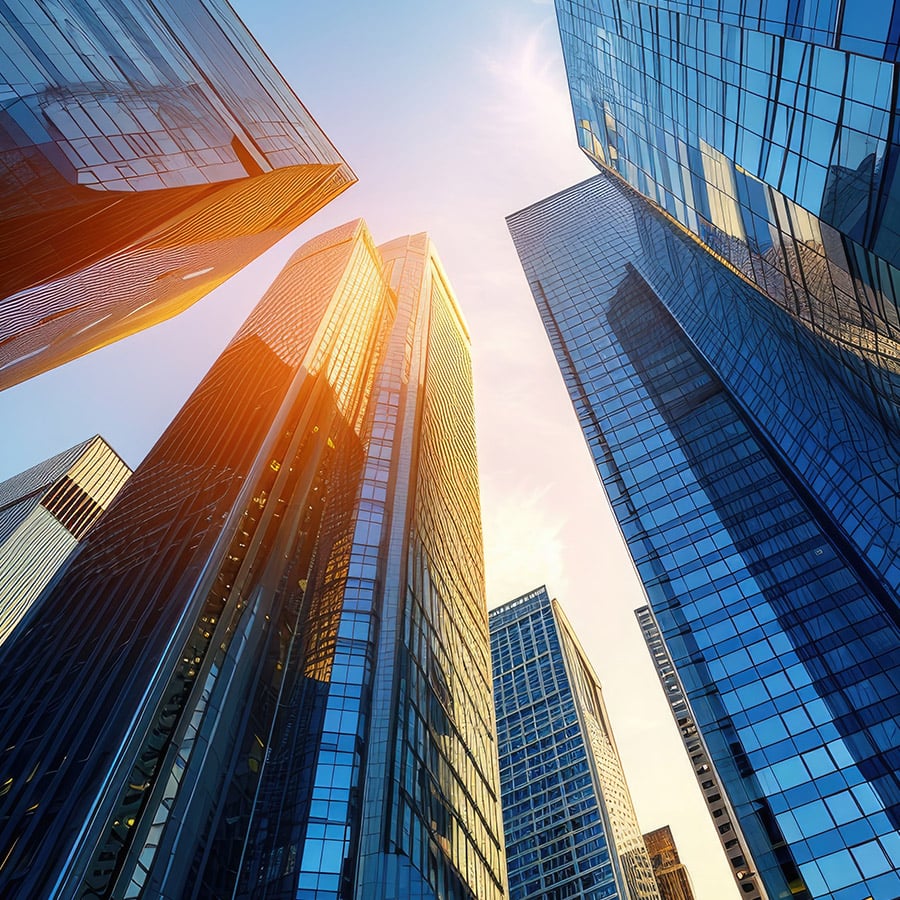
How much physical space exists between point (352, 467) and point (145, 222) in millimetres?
39993

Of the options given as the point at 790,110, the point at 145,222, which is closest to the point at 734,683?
the point at 790,110

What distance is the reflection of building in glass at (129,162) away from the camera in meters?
33.0

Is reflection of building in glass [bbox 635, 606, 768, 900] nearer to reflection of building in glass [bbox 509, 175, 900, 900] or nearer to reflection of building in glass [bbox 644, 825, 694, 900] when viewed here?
reflection of building in glass [bbox 644, 825, 694, 900]

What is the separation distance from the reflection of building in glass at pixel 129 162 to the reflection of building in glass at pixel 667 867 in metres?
138

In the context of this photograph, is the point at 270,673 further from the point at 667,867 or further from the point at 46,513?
the point at 667,867

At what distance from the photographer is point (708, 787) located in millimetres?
94625

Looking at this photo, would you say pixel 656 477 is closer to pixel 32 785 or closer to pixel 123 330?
pixel 32 785

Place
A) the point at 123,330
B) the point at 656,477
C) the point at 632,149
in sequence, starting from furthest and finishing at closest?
the point at 123,330
the point at 656,477
the point at 632,149

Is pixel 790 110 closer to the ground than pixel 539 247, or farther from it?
closer to the ground

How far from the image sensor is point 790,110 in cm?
2691

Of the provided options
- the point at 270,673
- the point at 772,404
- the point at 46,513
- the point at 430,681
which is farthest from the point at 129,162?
the point at 46,513

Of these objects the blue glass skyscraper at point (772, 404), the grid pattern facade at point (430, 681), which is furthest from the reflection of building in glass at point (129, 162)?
the grid pattern facade at point (430, 681)

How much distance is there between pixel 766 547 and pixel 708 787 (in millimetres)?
55327

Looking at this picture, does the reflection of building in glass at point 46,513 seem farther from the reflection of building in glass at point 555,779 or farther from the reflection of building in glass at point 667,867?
the reflection of building in glass at point 667,867
